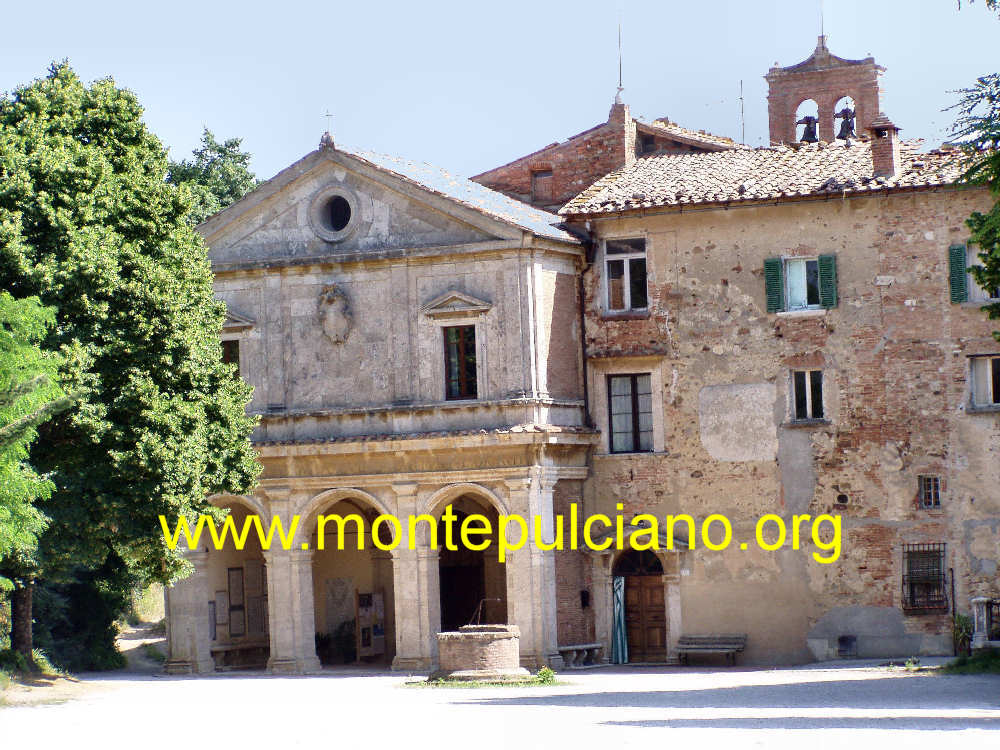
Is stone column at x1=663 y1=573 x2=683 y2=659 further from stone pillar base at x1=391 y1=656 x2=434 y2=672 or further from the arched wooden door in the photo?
stone pillar base at x1=391 y1=656 x2=434 y2=672

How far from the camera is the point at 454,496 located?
127 ft

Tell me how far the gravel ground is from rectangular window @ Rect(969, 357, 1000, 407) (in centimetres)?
627

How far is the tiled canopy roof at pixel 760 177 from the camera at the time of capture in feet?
123

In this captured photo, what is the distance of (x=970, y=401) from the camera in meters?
37.1

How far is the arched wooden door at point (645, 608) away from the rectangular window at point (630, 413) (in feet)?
7.82

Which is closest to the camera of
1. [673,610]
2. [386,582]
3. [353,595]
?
[673,610]

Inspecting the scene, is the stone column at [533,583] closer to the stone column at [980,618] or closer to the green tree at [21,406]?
the stone column at [980,618]

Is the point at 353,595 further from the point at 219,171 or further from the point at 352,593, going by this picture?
the point at 219,171

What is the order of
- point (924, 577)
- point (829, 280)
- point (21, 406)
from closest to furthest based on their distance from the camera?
point (21, 406)
point (924, 577)
point (829, 280)

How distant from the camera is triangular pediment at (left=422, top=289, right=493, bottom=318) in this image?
3841cm

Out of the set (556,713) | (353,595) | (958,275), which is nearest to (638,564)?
(353,595)

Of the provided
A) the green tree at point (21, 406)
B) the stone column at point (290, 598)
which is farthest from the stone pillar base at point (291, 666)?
the green tree at point (21, 406)

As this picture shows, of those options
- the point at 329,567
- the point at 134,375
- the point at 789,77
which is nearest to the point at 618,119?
the point at 789,77

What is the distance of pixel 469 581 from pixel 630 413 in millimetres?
6280
